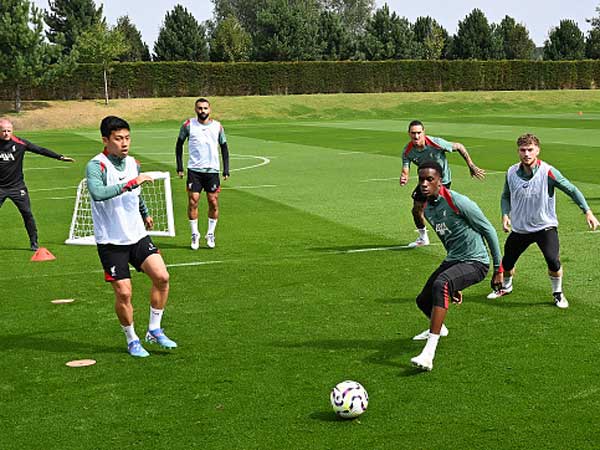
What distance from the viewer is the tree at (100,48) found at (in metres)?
69.5

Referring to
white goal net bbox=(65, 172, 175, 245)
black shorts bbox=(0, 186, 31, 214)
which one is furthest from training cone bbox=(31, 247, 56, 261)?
black shorts bbox=(0, 186, 31, 214)

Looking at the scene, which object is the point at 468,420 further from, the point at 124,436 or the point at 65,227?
the point at 65,227

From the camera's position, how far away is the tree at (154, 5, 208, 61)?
9000 cm

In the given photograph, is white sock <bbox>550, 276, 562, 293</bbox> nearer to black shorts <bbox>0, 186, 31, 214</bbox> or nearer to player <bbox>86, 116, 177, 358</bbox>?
player <bbox>86, 116, 177, 358</bbox>

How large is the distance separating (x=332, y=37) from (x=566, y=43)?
87.2 feet

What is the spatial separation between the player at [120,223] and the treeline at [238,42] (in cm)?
5747

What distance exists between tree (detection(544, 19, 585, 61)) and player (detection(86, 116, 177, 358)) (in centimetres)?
9732

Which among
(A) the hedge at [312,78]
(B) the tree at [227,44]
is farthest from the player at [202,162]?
(B) the tree at [227,44]

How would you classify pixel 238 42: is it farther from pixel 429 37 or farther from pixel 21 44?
pixel 21 44

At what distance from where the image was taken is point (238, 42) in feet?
305

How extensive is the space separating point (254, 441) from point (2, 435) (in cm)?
199

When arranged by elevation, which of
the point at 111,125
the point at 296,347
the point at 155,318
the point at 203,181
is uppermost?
the point at 111,125

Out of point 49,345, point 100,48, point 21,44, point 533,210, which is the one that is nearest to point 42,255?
point 49,345

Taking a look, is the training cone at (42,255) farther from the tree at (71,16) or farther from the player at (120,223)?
the tree at (71,16)
